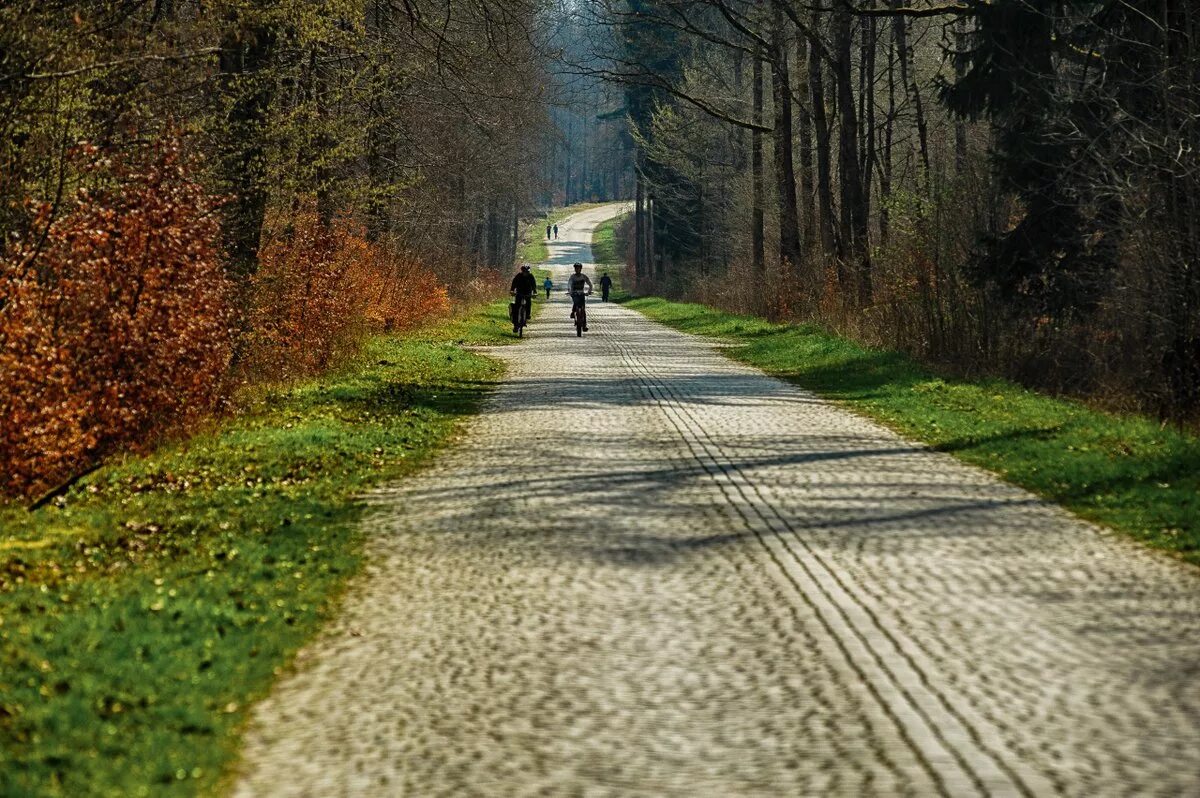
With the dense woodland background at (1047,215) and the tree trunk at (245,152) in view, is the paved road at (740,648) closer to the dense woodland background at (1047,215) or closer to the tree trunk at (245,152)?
the dense woodland background at (1047,215)

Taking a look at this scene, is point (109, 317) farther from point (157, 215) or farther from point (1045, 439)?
point (1045, 439)

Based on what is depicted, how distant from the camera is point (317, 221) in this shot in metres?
24.3

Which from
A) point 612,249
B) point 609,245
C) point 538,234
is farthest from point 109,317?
point 538,234

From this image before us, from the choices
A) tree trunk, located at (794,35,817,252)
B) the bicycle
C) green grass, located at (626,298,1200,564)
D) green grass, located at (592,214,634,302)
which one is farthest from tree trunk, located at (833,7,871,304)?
green grass, located at (592,214,634,302)

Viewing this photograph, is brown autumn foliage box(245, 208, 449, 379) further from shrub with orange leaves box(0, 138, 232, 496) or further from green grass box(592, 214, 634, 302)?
green grass box(592, 214, 634, 302)

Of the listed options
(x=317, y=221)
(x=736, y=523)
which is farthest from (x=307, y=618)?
(x=317, y=221)

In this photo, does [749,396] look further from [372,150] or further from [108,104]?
[372,150]

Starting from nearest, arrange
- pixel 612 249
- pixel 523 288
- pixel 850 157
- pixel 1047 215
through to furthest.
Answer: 1. pixel 1047 215
2. pixel 850 157
3. pixel 523 288
4. pixel 612 249

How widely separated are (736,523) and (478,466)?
3.88 m

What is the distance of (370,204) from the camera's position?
30.1 metres

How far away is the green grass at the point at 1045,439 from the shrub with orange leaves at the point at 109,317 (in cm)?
789

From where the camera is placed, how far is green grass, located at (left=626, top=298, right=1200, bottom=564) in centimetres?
1138

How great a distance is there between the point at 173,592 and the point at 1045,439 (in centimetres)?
994

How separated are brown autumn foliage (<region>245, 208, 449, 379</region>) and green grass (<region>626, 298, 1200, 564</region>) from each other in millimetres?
7742
